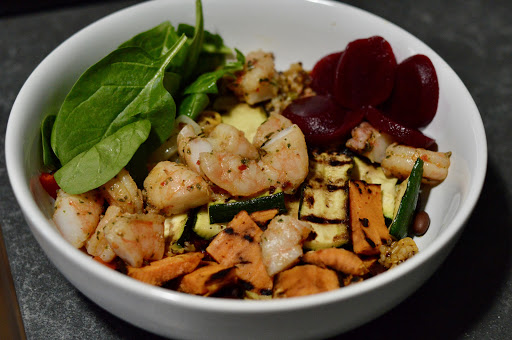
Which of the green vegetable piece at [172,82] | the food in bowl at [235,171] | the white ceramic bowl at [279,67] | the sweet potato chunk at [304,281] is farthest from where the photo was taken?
the green vegetable piece at [172,82]

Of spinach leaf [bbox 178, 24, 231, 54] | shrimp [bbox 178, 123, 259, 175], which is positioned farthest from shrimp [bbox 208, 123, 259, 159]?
spinach leaf [bbox 178, 24, 231, 54]

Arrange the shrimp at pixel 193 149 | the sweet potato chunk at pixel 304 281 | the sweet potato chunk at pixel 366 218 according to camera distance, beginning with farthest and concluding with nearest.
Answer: the shrimp at pixel 193 149
the sweet potato chunk at pixel 366 218
the sweet potato chunk at pixel 304 281

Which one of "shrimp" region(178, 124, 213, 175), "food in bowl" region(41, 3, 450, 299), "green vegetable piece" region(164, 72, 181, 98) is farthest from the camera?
"green vegetable piece" region(164, 72, 181, 98)

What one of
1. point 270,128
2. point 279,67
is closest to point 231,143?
point 270,128

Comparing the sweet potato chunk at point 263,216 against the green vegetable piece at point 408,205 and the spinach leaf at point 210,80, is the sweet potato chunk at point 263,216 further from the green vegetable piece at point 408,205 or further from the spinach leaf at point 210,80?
the spinach leaf at point 210,80

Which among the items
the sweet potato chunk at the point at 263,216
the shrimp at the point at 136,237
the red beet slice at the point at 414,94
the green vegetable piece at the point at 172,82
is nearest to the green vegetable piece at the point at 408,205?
the red beet slice at the point at 414,94

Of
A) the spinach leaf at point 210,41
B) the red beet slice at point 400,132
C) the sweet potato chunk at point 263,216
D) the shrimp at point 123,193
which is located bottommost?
the shrimp at point 123,193

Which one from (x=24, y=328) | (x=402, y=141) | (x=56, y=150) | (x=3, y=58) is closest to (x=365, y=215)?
(x=402, y=141)

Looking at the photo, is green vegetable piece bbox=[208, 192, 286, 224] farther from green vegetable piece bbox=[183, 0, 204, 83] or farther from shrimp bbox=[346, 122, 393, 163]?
green vegetable piece bbox=[183, 0, 204, 83]

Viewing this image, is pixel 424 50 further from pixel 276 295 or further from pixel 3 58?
pixel 3 58

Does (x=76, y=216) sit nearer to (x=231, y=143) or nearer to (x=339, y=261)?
(x=231, y=143)
